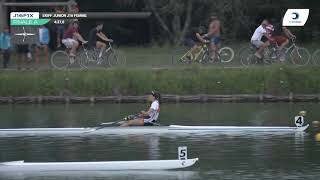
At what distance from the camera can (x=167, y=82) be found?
2888 cm

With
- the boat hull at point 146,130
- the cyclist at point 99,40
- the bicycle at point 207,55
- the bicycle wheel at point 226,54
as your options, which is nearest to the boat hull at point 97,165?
the boat hull at point 146,130

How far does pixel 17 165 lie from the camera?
1611 cm

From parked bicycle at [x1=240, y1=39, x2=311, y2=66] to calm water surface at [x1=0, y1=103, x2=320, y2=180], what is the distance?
225 centimetres

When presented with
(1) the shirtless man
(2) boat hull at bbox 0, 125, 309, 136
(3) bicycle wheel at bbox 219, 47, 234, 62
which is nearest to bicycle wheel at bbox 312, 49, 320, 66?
(3) bicycle wheel at bbox 219, 47, 234, 62

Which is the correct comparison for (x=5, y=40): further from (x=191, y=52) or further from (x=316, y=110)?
(x=316, y=110)

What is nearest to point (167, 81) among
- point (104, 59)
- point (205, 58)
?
point (205, 58)

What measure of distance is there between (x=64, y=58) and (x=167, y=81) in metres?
4.04

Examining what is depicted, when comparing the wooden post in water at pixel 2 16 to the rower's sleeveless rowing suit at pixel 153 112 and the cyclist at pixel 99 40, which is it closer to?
the cyclist at pixel 99 40

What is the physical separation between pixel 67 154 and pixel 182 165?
3.50 metres

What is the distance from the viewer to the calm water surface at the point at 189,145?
15.6 meters

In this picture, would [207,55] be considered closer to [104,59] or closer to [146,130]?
[104,59]

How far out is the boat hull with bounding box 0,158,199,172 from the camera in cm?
1574

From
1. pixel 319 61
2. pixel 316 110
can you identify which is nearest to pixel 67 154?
pixel 316 110

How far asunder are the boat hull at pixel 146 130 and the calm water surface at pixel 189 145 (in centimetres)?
30
